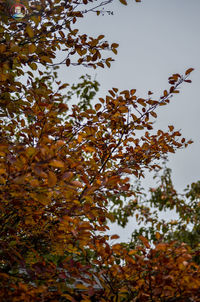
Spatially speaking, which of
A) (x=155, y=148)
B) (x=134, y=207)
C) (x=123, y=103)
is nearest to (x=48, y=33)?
(x=123, y=103)

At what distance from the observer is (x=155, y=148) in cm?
269

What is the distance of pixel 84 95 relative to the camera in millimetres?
6031

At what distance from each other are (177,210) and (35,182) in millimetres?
7490

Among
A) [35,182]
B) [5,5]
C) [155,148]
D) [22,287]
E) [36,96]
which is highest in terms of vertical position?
[5,5]

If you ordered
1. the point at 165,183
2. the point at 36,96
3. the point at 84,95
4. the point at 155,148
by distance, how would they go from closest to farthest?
the point at 36,96, the point at 155,148, the point at 84,95, the point at 165,183

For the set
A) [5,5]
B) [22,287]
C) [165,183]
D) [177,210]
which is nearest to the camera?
[22,287]

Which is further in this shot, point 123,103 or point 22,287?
point 123,103

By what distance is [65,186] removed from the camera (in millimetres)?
1318

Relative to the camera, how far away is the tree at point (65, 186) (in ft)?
4.57

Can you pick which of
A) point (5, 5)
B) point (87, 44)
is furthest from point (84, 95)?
point (5, 5)

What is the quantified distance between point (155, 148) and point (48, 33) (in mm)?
1686

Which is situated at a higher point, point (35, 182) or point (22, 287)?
point (35, 182)

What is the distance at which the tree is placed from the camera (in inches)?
54.8

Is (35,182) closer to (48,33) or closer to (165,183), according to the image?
(48,33)
